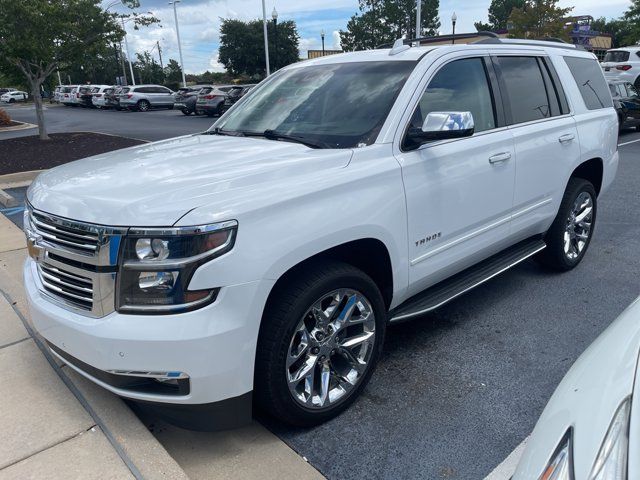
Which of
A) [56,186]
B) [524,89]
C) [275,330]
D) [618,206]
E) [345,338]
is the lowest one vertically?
[618,206]

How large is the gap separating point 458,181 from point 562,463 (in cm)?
221

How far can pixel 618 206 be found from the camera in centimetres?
744

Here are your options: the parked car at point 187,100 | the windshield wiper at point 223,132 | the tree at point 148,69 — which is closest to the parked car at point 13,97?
the tree at point 148,69

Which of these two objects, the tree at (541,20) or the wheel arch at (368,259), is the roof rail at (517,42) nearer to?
the wheel arch at (368,259)

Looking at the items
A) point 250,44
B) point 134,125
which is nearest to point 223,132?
point 134,125

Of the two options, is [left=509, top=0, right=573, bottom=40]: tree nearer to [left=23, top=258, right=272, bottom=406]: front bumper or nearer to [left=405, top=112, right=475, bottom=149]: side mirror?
[left=405, top=112, right=475, bottom=149]: side mirror

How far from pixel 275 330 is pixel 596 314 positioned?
2835mm

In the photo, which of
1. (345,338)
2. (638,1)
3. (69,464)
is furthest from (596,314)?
(638,1)

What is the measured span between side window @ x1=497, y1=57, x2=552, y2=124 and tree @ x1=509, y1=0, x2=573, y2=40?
94.0 feet

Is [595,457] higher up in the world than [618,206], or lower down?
higher up

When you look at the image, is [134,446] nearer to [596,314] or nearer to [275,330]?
[275,330]

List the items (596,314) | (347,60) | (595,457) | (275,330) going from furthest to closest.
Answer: (596,314)
(347,60)
(275,330)
(595,457)

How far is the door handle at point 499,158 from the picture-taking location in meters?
3.64

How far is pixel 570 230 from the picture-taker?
4836 mm
